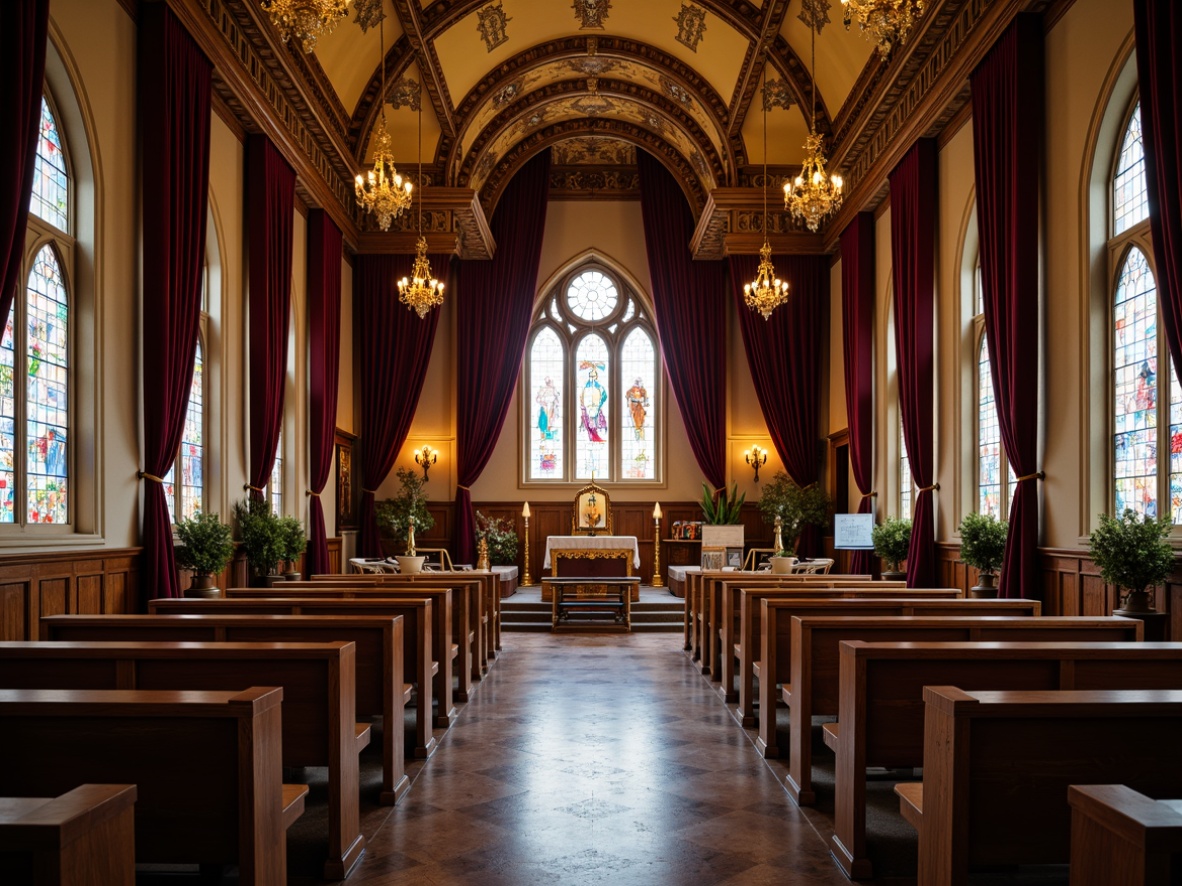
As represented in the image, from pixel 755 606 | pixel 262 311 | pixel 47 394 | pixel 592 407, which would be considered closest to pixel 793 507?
pixel 592 407

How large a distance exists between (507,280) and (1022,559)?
447 inches

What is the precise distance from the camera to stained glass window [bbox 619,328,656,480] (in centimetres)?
1814

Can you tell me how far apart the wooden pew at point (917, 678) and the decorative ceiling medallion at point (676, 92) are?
13.0 metres

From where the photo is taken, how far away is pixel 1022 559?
8.12 m

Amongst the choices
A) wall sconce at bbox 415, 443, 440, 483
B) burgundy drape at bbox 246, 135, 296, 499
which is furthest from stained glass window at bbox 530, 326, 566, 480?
burgundy drape at bbox 246, 135, 296, 499

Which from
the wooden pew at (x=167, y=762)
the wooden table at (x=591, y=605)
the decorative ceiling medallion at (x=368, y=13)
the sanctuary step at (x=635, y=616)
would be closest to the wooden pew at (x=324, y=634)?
the wooden pew at (x=167, y=762)

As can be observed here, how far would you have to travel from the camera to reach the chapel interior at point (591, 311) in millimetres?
6418

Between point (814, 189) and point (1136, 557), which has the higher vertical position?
point (814, 189)

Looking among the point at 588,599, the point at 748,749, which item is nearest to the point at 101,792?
the point at 748,749

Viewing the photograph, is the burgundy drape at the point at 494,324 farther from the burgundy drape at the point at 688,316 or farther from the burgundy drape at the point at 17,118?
the burgundy drape at the point at 17,118

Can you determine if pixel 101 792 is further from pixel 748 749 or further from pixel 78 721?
pixel 748 749

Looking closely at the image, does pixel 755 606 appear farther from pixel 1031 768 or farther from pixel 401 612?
pixel 1031 768

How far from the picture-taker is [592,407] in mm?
18297

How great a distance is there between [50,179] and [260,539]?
4.08m
